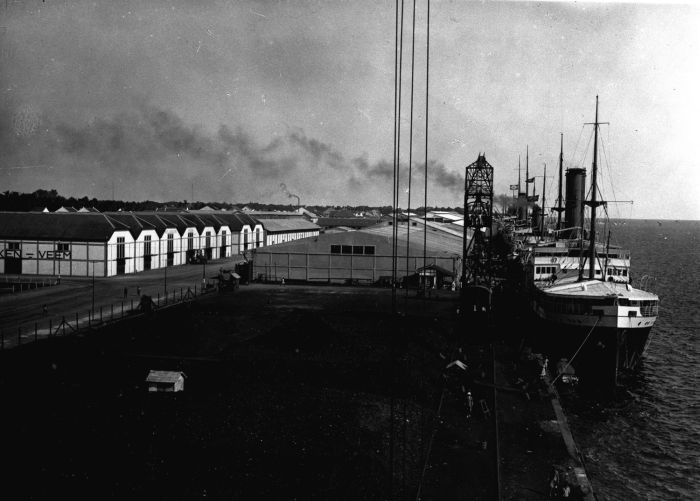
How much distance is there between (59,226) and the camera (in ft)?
187

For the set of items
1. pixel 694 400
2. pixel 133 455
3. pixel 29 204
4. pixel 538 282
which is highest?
pixel 29 204

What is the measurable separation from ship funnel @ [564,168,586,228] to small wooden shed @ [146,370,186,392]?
141ft

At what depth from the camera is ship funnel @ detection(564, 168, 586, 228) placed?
54.8m

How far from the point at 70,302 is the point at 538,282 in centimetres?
3466

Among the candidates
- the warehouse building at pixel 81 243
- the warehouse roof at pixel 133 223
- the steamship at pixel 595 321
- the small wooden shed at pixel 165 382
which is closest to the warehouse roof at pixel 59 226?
the warehouse building at pixel 81 243

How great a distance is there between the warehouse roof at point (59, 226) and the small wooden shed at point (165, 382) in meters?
35.4

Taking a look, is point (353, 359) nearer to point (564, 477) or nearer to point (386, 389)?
point (386, 389)

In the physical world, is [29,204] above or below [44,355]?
above

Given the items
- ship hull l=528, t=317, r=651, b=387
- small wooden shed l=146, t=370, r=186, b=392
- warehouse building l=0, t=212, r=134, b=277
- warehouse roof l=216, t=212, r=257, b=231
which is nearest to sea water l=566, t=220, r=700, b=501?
ship hull l=528, t=317, r=651, b=387

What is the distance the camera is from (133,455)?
56.6 feet

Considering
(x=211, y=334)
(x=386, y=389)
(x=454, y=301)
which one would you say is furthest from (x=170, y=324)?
(x=454, y=301)

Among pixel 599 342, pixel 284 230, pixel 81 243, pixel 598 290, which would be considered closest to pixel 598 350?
pixel 599 342

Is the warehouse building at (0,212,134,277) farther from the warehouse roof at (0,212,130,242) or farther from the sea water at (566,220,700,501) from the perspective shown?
the sea water at (566,220,700,501)

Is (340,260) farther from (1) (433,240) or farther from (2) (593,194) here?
(2) (593,194)
